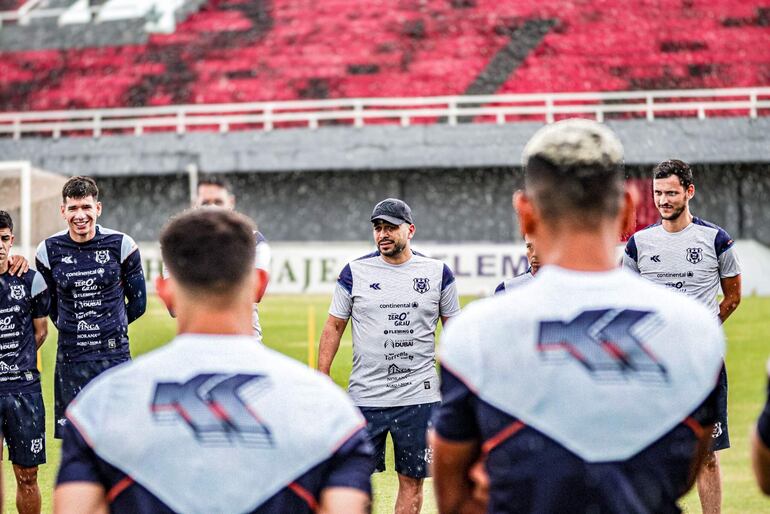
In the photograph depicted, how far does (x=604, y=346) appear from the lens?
2357 millimetres

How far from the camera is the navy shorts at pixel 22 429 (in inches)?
276

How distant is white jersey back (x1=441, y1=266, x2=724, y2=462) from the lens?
2350mm

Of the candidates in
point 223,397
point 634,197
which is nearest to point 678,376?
point 634,197

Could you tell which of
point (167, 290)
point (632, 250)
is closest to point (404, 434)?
point (632, 250)

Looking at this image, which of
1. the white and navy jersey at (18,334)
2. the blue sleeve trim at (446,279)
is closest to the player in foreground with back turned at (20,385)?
the white and navy jersey at (18,334)

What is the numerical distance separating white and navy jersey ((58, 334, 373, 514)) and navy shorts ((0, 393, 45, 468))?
4937 mm

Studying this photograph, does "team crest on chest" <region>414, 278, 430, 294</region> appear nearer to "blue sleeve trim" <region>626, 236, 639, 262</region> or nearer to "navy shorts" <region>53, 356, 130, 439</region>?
"blue sleeve trim" <region>626, 236, 639, 262</region>

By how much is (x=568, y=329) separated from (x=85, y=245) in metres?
5.81


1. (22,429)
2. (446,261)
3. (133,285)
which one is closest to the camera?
(22,429)

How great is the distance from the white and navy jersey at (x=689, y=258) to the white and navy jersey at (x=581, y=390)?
16.9 feet

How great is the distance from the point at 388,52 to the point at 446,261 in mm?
12375

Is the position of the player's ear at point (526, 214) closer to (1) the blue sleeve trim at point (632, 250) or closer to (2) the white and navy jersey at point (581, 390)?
(2) the white and navy jersey at point (581, 390)

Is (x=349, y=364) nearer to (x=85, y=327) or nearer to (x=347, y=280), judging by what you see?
(x=85, y=327)

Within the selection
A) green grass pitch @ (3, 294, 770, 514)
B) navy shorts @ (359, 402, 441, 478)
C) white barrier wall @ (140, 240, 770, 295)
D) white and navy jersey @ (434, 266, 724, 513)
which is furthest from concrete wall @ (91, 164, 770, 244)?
white and navy jersey @ (434, 266, 724, 513)
